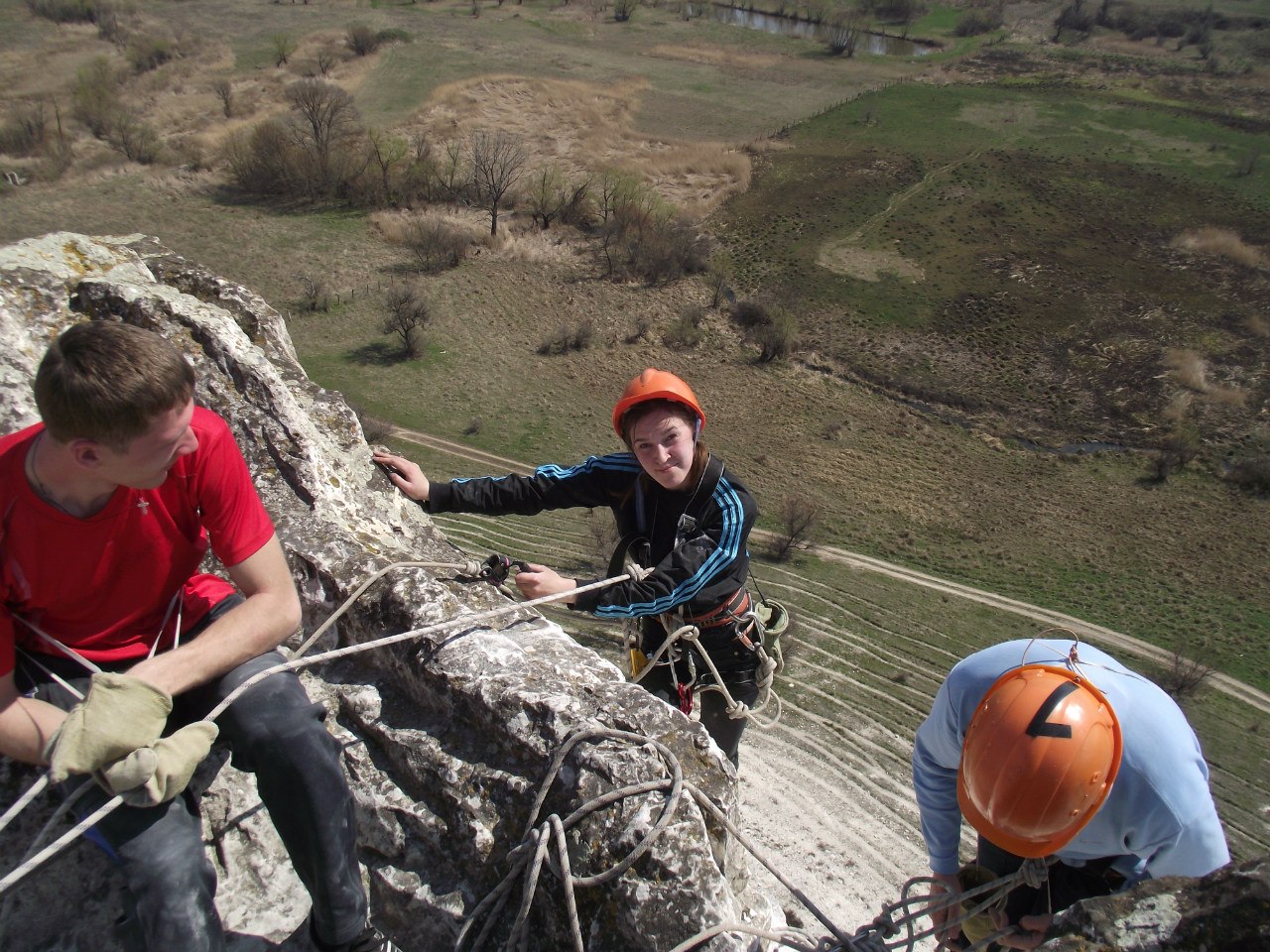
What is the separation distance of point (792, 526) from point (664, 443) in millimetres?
21151

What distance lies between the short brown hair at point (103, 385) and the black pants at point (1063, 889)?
342 centimetres

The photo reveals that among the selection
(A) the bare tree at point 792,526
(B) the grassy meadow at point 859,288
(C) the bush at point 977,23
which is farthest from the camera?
(C) the bush at point 977,23

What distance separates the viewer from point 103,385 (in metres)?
2.61

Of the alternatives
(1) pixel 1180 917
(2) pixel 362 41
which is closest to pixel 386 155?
(2) pixel 362 41

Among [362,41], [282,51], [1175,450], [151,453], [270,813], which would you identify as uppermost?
[151,453]

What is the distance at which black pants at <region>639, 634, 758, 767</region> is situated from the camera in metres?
4.74

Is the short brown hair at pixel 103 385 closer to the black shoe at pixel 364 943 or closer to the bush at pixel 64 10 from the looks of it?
the black shoe at pixel 364 943

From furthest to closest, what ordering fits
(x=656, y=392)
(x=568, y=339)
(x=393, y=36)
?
(x=393, y=36), (x=568, y=339), (x=656, y=392)

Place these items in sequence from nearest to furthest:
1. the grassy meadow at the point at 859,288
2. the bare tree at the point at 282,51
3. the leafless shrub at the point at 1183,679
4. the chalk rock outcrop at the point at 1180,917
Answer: the chalk rock outcrop at the point at 1180,917 < the leafless shrub at the point at 1183,679 < the grassy meadow at the point at 859,288 < the bare tree at the point at 282,51

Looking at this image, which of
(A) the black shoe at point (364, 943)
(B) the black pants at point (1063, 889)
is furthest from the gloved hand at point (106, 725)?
(B) the black pants at point (1063, 889)

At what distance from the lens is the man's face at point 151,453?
2.73 meters

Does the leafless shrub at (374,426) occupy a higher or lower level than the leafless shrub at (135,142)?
lower

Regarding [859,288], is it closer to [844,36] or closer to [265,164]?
[265,164]

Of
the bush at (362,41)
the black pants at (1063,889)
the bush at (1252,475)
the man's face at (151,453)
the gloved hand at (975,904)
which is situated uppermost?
the man's face at (151,453)
